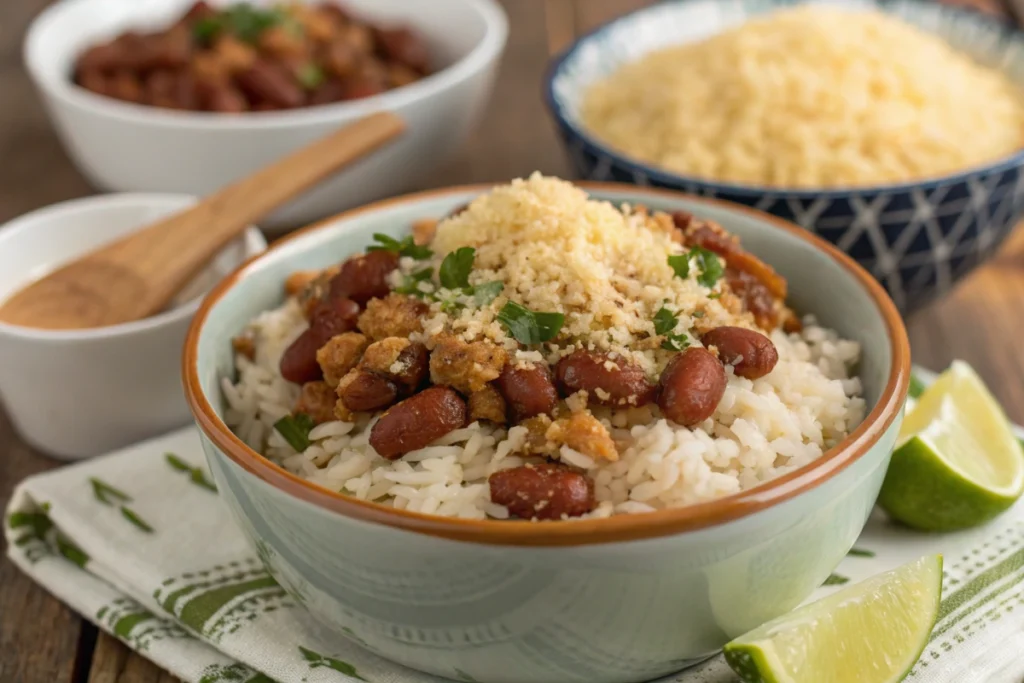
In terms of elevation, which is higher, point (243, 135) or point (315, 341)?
point (315, 341)

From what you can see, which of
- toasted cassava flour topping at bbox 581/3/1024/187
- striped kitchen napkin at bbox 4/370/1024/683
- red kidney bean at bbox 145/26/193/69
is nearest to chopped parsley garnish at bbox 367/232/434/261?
striped kitchen napkin at bbox 4/370/1024/683

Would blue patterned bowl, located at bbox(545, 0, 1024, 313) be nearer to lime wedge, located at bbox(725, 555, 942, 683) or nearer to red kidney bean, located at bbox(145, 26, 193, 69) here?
lime wedge, located at bbox(725, 555, 942, 683)

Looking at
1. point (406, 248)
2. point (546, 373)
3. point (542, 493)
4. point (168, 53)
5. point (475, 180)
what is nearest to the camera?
point (542, 493)

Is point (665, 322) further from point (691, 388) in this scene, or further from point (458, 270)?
point (458, 270)

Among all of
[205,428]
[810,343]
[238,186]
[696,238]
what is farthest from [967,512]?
[238,186]

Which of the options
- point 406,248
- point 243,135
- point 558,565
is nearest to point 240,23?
point 243,135
